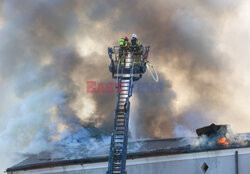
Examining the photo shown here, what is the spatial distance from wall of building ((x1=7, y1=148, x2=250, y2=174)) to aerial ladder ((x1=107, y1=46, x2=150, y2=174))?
1459 millimetres

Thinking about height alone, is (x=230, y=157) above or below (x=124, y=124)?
below

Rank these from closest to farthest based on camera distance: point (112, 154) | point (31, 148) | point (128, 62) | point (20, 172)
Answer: point (112, 154) < point (20, 172) < point (128, 62) < point (31, 148)

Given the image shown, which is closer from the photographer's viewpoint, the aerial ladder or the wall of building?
the aerial ladder

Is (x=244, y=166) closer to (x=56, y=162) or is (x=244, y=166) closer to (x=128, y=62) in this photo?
(x=128, y=62)

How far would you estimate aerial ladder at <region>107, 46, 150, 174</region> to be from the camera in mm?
8023

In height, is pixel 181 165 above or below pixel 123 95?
below

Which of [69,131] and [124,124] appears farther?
[69,131]

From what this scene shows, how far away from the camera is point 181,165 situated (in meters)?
10.6

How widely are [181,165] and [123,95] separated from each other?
450 cm

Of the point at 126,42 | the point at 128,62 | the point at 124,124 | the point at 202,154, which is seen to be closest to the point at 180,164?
the point at 202,154

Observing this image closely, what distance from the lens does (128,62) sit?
11.8m

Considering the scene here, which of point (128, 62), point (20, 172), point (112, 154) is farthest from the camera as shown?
point (128, 62)

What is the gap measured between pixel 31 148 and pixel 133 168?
1215 centimetres

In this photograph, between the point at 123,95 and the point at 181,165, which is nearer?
the point at 123,95
